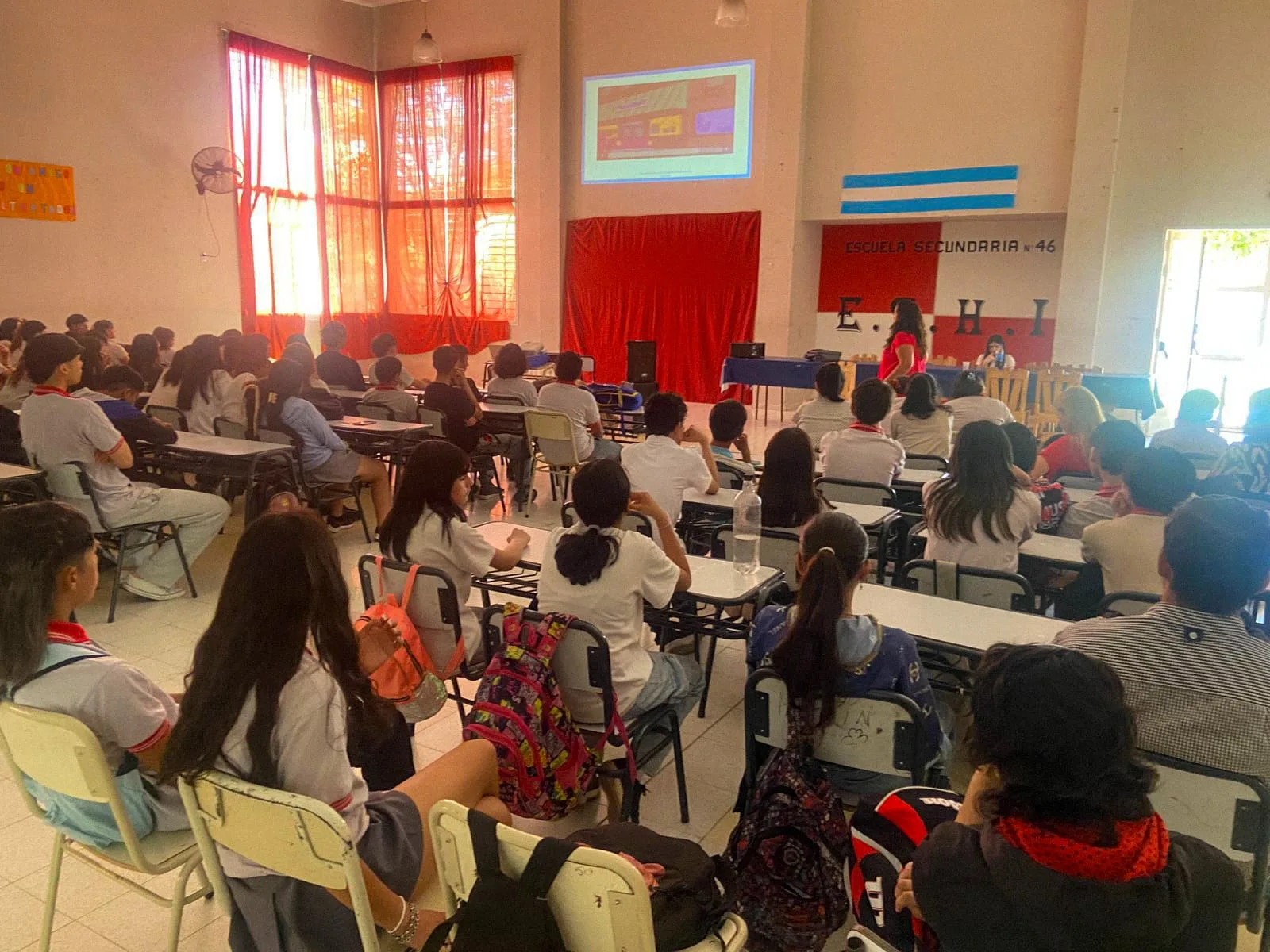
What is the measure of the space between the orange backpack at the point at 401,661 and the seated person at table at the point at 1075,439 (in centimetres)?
322

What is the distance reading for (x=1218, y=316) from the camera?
8836mm

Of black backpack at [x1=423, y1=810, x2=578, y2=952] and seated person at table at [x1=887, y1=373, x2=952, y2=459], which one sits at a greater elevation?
seated person at table at [x1=887, y1=373, x2=952, y2=459]

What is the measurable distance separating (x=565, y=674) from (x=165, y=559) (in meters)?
3.06

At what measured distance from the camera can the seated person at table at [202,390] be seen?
5660mm

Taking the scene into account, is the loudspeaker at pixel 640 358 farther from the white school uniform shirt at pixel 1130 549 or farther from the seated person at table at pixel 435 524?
the white school uniform shirt at pixel 1130 549

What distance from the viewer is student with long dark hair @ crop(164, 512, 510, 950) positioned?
1562mm

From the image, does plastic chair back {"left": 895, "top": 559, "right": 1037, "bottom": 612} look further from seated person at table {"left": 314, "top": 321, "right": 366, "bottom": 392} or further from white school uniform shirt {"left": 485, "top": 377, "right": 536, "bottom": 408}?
seated person at table {"left": 314, "top": 321, "right": 366, "bottom": 392}

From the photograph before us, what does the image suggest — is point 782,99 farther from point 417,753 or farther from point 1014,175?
point 417,753

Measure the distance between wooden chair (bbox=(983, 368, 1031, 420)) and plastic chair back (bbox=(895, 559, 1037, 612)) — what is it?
5277 mm

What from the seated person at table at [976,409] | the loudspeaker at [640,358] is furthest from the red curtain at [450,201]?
the seated person at table at [976,409]

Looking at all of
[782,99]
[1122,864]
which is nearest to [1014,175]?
[782,99]

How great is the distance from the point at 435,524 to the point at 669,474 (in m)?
1.33

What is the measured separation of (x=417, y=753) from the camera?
10.2ft

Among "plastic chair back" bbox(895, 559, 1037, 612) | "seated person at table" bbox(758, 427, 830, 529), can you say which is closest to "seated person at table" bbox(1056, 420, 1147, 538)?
"plastic chair back" bbox(895, 559, 1037, 612)
